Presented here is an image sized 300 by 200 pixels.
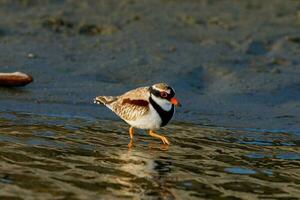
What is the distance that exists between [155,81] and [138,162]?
375cm

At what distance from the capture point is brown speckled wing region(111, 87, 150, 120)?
31.2ft

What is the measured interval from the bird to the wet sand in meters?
0.28

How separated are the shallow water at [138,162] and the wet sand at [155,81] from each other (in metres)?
0.02

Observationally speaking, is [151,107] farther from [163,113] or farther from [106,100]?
[106,100]

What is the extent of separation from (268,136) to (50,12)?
595 cm

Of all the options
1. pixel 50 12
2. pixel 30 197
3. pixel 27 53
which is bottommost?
pixel 30 197

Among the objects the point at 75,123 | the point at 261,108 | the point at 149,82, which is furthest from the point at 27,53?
the point at 261,108

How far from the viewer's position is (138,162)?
8.68 meters

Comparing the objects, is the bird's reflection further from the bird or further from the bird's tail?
the bird's tail

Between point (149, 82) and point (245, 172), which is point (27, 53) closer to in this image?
point (149, 82)

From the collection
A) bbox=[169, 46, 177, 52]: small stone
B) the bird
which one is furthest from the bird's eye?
bbox=[169, 46, 177, 52]: small stone

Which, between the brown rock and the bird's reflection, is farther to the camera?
the brown rock

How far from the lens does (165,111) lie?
30.8ft

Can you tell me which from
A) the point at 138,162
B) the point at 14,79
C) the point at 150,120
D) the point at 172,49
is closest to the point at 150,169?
the point at 138,162
